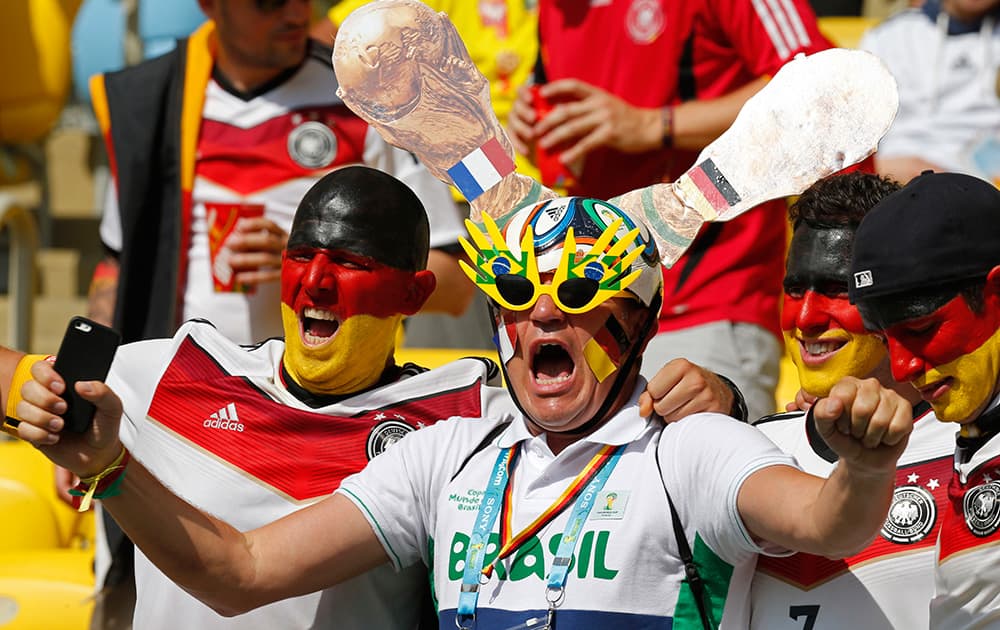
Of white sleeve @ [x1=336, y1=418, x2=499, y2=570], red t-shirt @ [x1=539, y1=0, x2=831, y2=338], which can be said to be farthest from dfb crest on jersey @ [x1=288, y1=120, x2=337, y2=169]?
white sleeve @ [x1=336, y1=418, x2=499, y2=570]

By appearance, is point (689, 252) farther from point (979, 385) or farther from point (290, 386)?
point (979, 385)

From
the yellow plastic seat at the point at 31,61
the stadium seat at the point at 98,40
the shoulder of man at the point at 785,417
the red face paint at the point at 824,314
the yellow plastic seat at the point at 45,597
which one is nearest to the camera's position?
the red face paint at the point at 824,314

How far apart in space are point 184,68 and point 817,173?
7.25 feet

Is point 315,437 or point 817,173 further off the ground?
point 817,173

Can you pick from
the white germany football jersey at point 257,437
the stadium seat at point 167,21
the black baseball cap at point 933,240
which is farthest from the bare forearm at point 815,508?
the stadium seat at point 167,21

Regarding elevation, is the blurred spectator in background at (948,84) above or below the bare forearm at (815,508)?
below

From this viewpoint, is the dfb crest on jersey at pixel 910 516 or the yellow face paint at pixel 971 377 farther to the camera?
the dfb crest on jersey at pixel 910 516

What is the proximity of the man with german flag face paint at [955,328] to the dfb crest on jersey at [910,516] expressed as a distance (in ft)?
0.35

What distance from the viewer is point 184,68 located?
455cm

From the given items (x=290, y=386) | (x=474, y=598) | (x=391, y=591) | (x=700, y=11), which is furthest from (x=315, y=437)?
(x=700, y=11)

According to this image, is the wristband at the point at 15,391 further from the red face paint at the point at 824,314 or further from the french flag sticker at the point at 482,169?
the red face paint at the point at 824,314

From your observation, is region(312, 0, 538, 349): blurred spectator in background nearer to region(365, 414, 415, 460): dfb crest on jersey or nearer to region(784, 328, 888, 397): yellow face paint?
region(365, 414, 415, 460): dfb crest on jersey

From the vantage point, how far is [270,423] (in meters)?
3.19

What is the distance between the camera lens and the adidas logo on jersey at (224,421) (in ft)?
10.5
